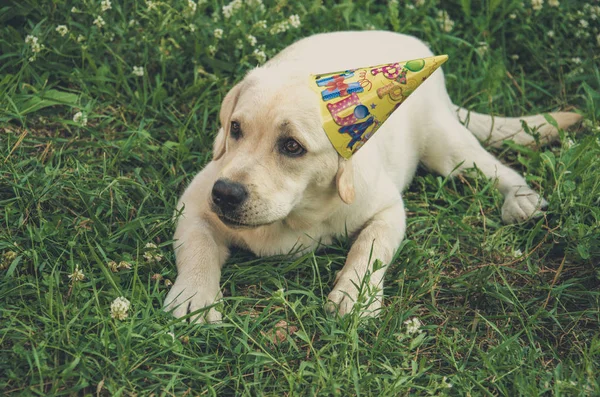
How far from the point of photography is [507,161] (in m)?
4.84

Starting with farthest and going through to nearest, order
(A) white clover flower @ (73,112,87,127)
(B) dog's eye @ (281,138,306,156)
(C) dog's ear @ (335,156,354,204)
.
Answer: (A) white clover flower @ (73,112,87,127) → (C) dog's ear @ (335,156,354,204) → (B) dog's eye @ (281,138,306,156)

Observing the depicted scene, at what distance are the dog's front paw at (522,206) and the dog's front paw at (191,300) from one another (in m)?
1.78

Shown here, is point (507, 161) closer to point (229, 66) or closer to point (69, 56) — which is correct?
point (229, 66)

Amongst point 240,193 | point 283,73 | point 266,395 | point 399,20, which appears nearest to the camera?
point 266,395

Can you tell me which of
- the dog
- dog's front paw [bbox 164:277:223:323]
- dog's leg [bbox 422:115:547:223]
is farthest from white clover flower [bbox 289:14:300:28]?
dog's front paw [bbox 164:277:223:323]

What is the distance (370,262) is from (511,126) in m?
1.74

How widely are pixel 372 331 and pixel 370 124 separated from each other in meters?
0.93

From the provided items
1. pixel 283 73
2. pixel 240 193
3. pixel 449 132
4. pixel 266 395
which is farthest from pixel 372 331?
pixel 449 132

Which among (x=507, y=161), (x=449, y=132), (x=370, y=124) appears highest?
(x=370, y=124)

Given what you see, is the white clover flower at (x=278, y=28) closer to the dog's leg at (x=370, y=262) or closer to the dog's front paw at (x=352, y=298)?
the dog's leg at (x=370, y=262)

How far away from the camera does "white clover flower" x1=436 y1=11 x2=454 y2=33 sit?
538cm

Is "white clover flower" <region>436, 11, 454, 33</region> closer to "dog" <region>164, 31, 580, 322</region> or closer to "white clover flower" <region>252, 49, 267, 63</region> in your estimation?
"dog" <region>164, 31, 580, 322</region>

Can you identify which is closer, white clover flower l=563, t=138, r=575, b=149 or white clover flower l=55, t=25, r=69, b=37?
white clover flower l=563, t=138, r=575, b=149

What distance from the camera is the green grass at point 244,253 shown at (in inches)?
120
